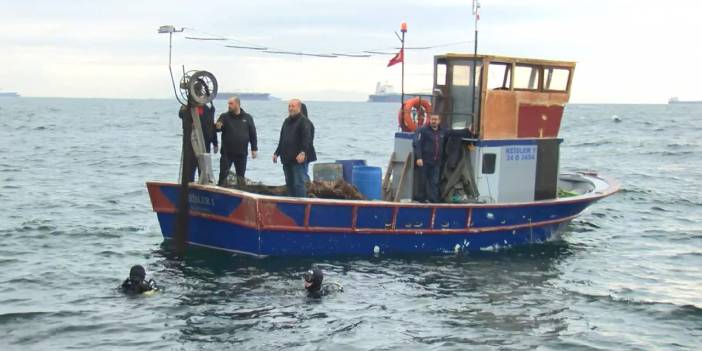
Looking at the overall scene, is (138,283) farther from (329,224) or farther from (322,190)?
(322,190)

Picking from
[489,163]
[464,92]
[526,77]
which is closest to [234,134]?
[464,92]

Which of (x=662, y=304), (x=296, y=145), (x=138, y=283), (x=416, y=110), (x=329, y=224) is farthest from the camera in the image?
(x=416, y=110)

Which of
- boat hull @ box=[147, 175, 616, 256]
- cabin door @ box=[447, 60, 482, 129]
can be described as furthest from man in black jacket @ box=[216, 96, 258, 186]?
cabin door @ box=[447, 60, 482, 129]

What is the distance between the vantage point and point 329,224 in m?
14.6

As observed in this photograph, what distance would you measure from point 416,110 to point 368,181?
1.65m

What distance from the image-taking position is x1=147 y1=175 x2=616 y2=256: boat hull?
46.8 ft

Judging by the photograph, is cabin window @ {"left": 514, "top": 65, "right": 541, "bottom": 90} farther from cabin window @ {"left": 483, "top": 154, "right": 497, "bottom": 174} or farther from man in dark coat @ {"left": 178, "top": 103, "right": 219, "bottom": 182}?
man in dark coat @ {"left": 178, "top": 103, "right": 219, "bottom": 182}

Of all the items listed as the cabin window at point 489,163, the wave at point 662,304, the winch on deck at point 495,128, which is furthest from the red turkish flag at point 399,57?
the wave at point 662,304

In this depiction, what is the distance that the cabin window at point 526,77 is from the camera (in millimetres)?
16391

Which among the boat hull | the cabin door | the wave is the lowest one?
the wave

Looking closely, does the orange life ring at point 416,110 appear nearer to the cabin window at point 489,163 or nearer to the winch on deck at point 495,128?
the winch on deck at point 495,128

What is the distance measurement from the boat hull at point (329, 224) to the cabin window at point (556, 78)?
90.3 inches

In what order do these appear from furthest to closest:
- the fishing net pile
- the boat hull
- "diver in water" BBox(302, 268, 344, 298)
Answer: the fishing net pile < the boat hull < "diver in water" BBox(302, 268, 344, 298)

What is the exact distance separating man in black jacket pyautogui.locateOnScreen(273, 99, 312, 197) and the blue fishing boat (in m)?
0.96
